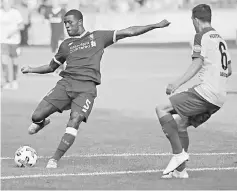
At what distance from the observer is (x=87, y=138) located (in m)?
13.9

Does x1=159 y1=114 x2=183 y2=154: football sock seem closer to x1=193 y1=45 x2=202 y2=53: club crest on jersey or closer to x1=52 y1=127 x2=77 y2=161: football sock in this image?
x1=193 y1=45 x2=202 y2=53: club crest on jersey

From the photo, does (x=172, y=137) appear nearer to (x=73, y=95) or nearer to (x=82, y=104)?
(x=82, y=104)

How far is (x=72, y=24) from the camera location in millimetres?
11422

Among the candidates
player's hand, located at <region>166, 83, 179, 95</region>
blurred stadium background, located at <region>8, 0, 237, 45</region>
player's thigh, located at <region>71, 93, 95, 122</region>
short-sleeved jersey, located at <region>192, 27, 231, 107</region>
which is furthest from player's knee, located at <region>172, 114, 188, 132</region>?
blurred stadium background, located at <region>8, 0, 237, 45</region>

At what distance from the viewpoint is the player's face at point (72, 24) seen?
11391 millimetres

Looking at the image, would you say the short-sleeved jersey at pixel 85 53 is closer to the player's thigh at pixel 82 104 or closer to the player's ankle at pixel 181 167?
the player's thigh at pixel 82 104

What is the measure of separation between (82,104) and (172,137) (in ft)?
5.48

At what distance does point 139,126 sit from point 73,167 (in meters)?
4.42

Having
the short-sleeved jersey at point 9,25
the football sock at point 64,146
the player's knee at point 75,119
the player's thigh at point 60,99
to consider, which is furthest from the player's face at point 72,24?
the short-sleeved jersey at point 9,25

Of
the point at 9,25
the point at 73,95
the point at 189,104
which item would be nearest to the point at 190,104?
the point at 189,104

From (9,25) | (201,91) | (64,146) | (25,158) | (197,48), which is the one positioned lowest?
(9,25)

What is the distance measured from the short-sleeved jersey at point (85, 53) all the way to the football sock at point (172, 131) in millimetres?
1703

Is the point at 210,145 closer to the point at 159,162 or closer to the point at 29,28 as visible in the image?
the point at 159,162

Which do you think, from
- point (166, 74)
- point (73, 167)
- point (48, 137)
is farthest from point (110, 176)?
point (166, 74)
